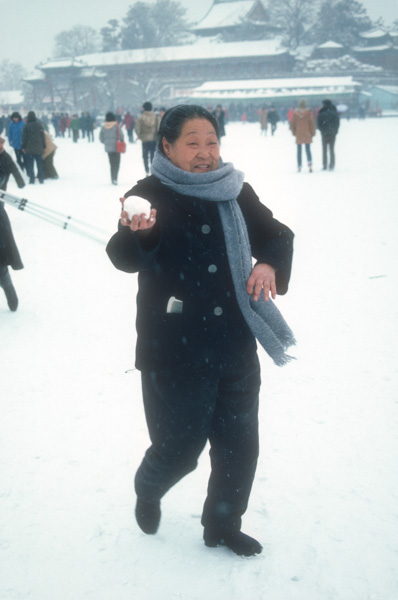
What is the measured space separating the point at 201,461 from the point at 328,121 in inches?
356

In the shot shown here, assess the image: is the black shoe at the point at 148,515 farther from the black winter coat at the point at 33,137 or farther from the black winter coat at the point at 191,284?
the black winter coat at the point at 33,137

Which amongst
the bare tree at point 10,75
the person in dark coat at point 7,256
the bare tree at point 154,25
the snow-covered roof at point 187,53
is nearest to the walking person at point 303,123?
the person in dark coat at point 7,256

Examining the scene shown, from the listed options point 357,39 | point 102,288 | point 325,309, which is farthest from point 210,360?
point 357,39

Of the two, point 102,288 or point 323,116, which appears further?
point 323,116

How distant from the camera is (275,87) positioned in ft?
153

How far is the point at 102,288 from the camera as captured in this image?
4.82 m

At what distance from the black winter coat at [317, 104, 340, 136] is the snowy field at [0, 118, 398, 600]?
19.1 ft

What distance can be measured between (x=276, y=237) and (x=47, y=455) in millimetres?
1435

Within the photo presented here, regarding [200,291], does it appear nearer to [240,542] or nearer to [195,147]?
[195,147]

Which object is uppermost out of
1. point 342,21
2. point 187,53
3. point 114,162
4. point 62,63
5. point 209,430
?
point 342,21

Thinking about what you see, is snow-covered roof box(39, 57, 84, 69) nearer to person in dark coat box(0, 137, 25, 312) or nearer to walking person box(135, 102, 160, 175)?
walking person box(135, 102, 160, 175)

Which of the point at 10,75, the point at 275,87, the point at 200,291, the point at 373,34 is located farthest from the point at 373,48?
the point at 10,75

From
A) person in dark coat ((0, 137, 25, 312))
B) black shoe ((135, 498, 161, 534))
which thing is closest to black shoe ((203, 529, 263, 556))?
black shoe ((135, 498, 161, 534))

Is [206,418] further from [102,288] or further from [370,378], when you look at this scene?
[102,288]
